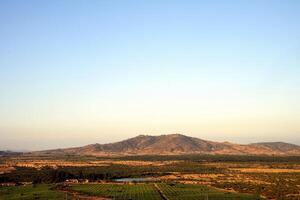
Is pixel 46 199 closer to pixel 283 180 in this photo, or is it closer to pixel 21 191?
pixel 21 191

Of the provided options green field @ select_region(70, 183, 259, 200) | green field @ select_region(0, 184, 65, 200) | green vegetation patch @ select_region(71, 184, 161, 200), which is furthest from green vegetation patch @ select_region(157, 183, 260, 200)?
green field @ select_region(0, 184, 65, 200)

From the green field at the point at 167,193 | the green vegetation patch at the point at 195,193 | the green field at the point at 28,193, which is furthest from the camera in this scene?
the green field at the point at 28,193

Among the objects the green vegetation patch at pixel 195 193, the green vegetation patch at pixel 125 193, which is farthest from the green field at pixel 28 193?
the green vegetation patch at pixel 195 193

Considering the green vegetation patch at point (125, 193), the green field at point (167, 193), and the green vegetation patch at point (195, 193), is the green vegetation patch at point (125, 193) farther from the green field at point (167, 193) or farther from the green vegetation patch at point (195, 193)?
the green vegetation patch at point (195, 193)

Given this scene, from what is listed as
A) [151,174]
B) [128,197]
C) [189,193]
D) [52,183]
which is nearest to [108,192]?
[128,197]

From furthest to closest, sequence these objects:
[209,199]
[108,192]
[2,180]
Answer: [2,180] < [108,192] < [209,199]

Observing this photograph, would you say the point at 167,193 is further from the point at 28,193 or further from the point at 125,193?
the point at 28,193

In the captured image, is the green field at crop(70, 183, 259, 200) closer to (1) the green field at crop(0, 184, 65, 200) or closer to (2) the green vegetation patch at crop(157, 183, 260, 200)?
(2) the green vegetation patch at crop(157, 183, 260, 200)

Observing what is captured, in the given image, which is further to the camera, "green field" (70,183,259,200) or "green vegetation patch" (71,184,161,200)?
"green vegetation patch" (71,184,161,200)
